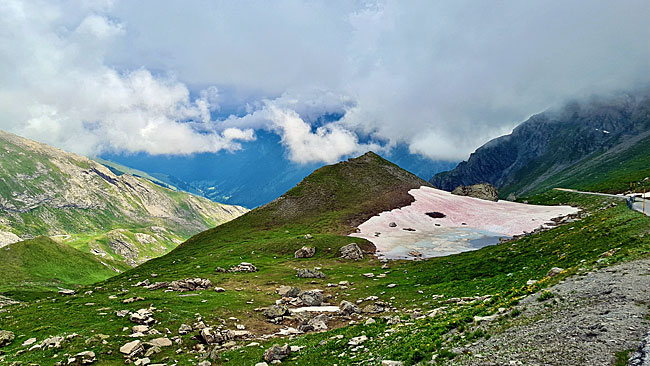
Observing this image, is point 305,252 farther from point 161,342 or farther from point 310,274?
point 161,342

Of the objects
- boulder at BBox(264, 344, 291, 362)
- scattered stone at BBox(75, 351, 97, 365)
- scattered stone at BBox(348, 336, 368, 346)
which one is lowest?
scattered stone at BBox(348, 336, 368, 346)

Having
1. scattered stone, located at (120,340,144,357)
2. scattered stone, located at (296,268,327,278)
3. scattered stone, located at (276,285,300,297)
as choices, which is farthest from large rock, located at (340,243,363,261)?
scattered stone, located at (120,340,144,357)

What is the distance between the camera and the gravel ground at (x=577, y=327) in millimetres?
13367

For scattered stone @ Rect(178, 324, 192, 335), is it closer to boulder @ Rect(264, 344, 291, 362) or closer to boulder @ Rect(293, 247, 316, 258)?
boulder @ Rect(264, 344, 291, 362)

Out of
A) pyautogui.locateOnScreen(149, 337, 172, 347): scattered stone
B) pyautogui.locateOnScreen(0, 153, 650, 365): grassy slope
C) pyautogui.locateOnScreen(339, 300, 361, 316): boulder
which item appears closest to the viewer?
pyautogui.locateOnScreen(0, 153, 650, 365): grassy slope

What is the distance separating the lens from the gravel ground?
1337 centimetres

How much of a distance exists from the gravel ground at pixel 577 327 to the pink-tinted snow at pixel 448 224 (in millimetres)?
52503

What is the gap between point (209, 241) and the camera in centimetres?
11338

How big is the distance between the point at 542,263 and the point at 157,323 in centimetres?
4352

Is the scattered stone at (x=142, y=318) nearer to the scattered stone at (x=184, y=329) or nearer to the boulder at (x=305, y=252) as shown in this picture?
the scattered stone at (x=184, y=329)

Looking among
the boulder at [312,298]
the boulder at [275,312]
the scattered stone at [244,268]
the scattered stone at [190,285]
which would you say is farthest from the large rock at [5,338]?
the scattered stone at [244,268]

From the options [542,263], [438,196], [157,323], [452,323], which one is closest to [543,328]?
[452,323]

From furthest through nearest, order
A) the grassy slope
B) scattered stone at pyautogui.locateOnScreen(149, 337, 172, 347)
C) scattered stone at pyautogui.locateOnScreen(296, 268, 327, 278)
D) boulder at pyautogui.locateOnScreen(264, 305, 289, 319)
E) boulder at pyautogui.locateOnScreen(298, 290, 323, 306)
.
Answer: scattered stone at pyautogui.locateOnScreen(296, 268, 327, 278)
boulder at pyautogui.locateOnScreen(298, 290, 323, 306)
boulder at pyautogui.locateOnScreen(264, 305, 289, 319)
scattered stone at pyautogui.locateOnScreen(149, 337, 172, 347)
the grassy slope

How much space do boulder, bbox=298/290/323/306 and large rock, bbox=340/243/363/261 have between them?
102ft
